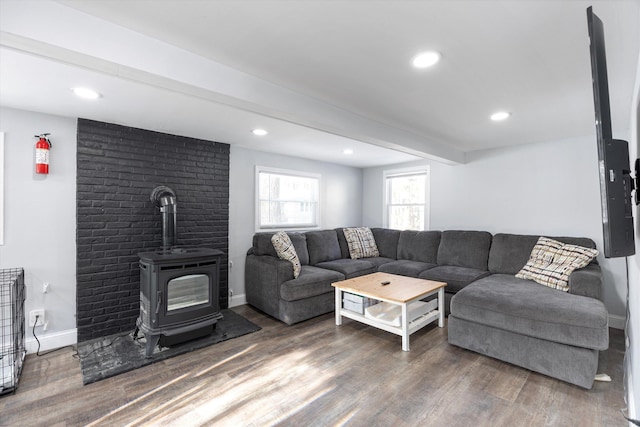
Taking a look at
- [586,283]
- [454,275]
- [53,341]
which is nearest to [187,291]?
[53,341]

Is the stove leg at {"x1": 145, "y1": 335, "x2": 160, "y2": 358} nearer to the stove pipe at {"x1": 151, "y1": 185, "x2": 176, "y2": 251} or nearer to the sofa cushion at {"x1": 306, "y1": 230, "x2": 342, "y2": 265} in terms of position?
the stove pipe at {"x1": 151, "y1": 185, "x2": 176, "y2": 251}

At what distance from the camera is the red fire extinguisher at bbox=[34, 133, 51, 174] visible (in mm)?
2670

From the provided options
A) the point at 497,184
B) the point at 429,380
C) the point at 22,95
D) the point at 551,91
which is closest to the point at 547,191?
the point at 497,184

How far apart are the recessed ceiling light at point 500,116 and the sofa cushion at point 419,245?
2.04m

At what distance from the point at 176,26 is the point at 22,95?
180cm

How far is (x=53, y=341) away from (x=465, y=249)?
4.78 meters

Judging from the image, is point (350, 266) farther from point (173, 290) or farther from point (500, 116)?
point (500, 116)

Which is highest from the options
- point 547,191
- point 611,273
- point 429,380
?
point 547,191

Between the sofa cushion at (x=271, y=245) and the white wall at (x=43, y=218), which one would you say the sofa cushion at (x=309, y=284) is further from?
the white wall at (x=43, y=218)

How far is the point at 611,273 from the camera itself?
3.28 m

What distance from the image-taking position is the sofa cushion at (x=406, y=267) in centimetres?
400

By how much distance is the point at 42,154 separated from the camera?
2.68m

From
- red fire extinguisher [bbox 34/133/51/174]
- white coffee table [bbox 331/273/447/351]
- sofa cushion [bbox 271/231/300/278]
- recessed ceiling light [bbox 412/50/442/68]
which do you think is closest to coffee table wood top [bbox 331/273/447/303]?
white coffee table [bbox 331/273/447/351]

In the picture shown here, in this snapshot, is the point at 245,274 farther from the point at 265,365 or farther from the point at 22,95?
the point at 22,95
